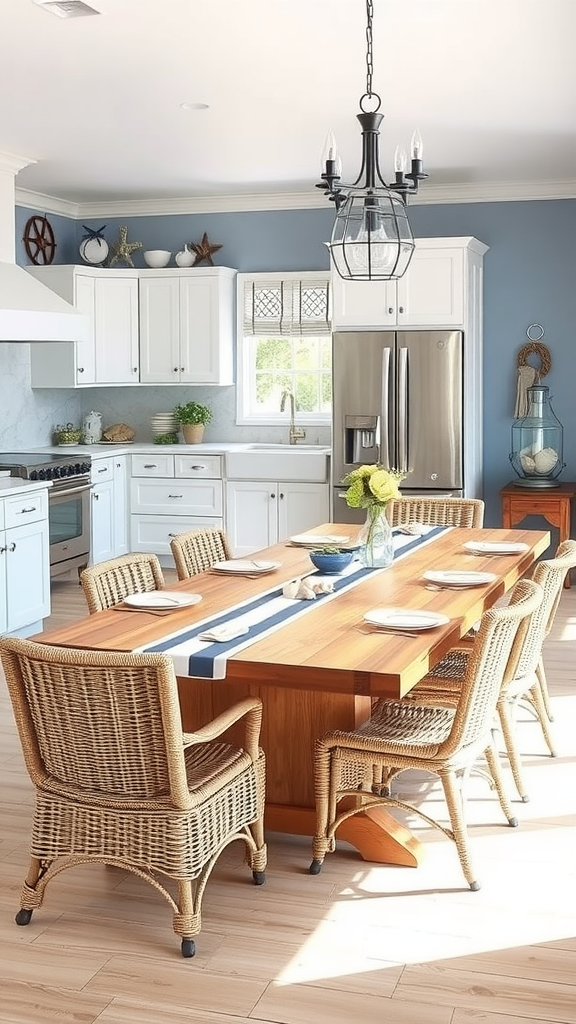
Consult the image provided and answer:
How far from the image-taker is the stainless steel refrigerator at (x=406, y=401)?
7.15m

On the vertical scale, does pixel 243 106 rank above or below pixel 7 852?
above

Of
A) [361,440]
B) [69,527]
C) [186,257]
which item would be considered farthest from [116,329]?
[361,440]

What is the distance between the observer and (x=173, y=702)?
8.42 ft

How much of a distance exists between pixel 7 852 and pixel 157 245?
587cm

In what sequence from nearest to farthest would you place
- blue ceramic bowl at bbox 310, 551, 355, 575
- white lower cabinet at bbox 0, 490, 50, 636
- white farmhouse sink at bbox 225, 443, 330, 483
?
blue ceramic bowl at bbox 310, 551, 355, 575 → white lower cabinet at bbox 0, 490, 50, 636 → white farmhouse sink at bbox 225, 443, 330, 483

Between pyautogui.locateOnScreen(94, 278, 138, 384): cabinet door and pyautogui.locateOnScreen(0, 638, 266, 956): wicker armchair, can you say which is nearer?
pyautogui.locateOnScreen(0, 638, 266, 956): wicker armchair

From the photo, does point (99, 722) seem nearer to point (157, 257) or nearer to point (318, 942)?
point (318, 942)

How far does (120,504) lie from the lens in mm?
8008

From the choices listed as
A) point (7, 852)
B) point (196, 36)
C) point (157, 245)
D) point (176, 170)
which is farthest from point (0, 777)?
point (157, 245)

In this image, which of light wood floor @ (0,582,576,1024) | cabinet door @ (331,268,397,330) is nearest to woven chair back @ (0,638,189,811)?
light wood floor @ (0,582,576,1024)

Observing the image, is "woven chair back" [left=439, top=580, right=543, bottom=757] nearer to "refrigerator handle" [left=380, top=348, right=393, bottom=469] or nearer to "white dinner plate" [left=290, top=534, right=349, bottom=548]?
"white dinner plate" [left=290, top=534, right=349, bottom=548]

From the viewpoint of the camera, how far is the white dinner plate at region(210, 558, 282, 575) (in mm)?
3984

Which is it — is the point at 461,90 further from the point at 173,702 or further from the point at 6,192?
the point at 173,702

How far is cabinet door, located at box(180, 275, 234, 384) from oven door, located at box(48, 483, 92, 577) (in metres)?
1.27
